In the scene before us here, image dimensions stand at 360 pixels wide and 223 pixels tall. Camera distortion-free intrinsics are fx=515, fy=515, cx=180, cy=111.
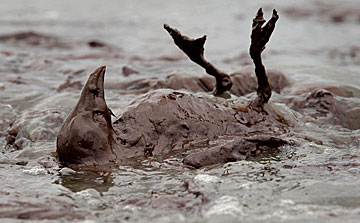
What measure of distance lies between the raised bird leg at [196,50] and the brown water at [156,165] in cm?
54

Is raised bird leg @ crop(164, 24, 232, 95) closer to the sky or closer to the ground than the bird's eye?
closer to the sky

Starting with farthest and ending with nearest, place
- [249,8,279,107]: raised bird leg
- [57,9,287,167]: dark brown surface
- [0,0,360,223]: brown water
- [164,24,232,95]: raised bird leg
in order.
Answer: [164,24,232,95]: raised bird leg, [249,8,279,107]: raised bird leg, [57,9,287,167]: dark brown surface, [0,0,360,223]: brown water

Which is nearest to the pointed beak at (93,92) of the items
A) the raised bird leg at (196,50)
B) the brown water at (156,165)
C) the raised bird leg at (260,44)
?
the brown water at (156,165)

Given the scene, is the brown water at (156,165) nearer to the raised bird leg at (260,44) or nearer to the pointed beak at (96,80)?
the raised bird leg at (260,44)

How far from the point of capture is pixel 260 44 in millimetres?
4254

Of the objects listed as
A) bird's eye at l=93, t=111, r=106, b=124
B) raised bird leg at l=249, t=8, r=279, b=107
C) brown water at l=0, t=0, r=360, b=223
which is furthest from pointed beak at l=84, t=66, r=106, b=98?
raised bird leg at l=249, t=8, r=279, b=107

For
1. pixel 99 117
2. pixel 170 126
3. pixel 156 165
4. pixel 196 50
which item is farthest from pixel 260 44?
pixel 99 117

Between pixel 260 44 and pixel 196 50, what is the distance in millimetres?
584

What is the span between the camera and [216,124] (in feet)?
13.8

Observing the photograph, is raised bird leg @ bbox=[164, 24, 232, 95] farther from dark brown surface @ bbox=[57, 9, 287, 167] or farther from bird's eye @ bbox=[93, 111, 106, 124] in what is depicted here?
bird's eye @ bbox=[93, 111, 106, 124]

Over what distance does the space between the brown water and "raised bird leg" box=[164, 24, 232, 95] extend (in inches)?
21.3

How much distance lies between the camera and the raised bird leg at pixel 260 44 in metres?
4.10

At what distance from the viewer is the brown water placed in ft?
9.41

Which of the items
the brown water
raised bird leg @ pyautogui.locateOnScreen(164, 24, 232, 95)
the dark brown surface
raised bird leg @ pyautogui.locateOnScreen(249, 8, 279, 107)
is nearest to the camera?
the brown water
